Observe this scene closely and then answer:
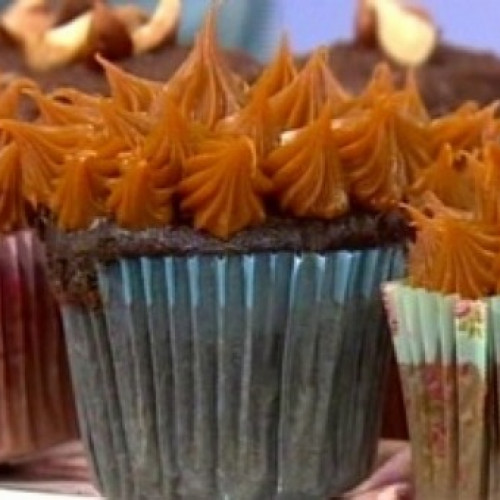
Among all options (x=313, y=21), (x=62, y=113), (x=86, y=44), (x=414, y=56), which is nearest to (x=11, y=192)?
(x=62, y=113)

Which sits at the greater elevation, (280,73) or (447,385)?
(280,73)

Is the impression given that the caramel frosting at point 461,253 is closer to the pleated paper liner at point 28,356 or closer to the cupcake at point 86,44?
the pleated paper liner at point 28,356

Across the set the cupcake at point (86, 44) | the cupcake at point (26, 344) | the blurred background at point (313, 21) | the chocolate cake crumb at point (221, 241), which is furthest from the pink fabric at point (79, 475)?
the blurred background at point (313, 21)

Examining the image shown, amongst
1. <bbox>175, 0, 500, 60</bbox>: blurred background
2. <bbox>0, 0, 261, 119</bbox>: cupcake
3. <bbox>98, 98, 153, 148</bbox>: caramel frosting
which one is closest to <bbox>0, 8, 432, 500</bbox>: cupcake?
<bbox>98, 98, 153, 148</bbox>: caramel frosting

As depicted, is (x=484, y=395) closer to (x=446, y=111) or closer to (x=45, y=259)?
(x=45, y=259)

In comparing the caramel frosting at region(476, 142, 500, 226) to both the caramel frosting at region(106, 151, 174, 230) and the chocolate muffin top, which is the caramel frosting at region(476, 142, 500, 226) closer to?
the caramel frosting at region(106, 151, 174, 230)

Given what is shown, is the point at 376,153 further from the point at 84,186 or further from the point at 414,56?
the point at 414,56

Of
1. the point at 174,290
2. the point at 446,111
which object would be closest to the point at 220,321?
the point at 174,290
